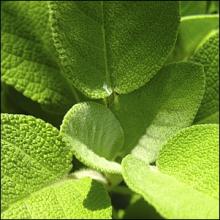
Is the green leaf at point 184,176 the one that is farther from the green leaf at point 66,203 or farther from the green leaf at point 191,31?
the green leaf at point 191,31

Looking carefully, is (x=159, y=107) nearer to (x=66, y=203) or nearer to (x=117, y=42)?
(x=117, y=42)

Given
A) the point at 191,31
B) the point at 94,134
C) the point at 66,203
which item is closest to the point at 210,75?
the point at 191,31

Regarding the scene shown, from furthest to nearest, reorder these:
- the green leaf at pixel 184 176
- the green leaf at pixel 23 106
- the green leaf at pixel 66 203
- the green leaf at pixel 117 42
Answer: the green leaf at pixel 23 106, the green leaf at pixel 117 42, the green leaf at pixel 66 203, the green leaf at pixel 184 176

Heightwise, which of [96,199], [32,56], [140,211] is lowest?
[140,211]

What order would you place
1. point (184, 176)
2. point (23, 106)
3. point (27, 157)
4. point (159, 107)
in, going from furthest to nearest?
1. point (23, 106)
2. point (159, 107)
3. point (27, 157)
4. point (184, 176)

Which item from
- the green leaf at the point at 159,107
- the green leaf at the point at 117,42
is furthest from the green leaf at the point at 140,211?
the green leaf at the point at 117,42

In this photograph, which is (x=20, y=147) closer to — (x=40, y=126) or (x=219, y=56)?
(x=40, y=126)

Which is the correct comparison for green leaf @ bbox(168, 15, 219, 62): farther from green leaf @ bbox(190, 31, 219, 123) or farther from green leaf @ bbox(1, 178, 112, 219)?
green leaf @ bbox(1, 178, 112, 219)

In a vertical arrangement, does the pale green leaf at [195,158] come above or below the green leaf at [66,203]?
above
